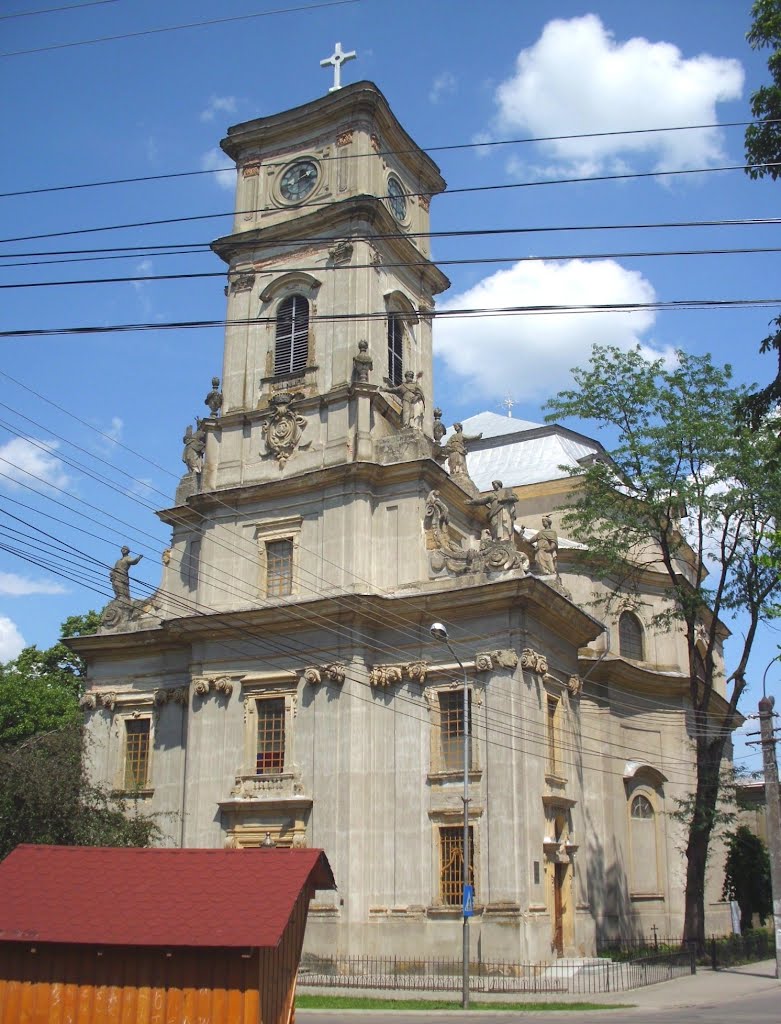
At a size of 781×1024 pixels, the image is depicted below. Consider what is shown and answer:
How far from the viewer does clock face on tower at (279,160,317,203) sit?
1570 inches

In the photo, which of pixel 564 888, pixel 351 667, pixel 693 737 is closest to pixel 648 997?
pixel 564 888

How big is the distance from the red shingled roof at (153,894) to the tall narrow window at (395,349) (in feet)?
82.2

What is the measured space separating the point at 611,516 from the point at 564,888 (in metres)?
11.7

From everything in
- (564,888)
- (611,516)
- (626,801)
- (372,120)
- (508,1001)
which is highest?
(372,120)

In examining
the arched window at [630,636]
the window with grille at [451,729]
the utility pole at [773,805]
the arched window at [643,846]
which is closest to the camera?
the utility pole at [773,805]

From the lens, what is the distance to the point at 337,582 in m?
33.1

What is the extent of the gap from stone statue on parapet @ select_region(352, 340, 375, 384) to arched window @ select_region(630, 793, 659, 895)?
18475 millimetres

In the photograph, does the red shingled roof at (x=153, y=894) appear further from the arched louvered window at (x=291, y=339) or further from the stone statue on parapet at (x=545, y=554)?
the arched louvered window at (x=291, y=339)

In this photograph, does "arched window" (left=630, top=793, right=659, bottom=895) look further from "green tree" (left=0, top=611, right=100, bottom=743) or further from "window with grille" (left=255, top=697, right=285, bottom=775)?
"green tree" (left=0, top=611, right=100, bottom=743)

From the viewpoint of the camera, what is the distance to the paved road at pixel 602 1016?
20.1 meters

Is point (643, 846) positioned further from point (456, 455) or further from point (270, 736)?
point (456, 455)

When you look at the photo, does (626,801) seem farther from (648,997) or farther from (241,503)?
(241,503)

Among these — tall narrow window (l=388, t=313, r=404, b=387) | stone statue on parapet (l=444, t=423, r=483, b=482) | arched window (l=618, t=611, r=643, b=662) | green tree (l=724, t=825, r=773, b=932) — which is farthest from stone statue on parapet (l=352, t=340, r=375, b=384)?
green tree (l=724, t=825, r=773, b=932)

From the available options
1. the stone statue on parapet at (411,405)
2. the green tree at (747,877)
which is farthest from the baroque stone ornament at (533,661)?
the green tree at (747,877)
